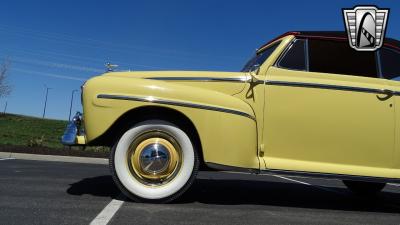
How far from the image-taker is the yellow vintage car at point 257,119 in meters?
3.75

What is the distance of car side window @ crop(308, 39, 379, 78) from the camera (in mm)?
4301

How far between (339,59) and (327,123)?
774 millimetres

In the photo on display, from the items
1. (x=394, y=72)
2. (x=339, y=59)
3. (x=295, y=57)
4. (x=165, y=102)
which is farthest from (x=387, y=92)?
(x=165, y=102)

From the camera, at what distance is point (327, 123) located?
4016 millimetres

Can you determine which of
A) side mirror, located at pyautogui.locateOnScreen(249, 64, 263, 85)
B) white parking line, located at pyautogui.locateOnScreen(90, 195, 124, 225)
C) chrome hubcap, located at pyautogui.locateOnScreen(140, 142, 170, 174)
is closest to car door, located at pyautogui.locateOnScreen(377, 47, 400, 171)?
side mirror, located at pyautogui.locateOnScreen(249, 64, 263, 85)

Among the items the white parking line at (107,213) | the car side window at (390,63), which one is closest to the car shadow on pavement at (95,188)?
the white parking line at (107,213)

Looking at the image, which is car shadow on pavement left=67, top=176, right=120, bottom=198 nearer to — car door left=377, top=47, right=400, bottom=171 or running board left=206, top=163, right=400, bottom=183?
running board left=206, top=163, right=400, bottom=183

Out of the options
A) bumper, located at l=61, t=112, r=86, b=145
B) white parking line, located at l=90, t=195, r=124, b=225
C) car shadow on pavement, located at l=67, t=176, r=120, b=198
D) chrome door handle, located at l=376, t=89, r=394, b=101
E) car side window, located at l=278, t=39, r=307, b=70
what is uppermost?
car side window, located at l=278, t=39, r=307, b=70

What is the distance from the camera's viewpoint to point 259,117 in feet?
13.0

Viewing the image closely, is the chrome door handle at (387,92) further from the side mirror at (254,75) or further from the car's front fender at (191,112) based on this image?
the car's front fender at (191,112)

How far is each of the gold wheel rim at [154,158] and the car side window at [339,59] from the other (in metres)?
1.61

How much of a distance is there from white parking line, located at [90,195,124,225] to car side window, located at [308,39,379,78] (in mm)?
2239

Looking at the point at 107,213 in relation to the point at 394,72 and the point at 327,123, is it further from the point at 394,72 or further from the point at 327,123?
the point at 394,72

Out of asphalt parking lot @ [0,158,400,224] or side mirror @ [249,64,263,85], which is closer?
asphalt parking lot @ [0,158,400,224]
